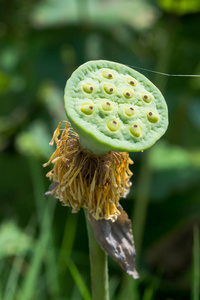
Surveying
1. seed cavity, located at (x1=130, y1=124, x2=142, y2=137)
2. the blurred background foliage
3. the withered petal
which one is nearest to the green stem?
the withered petal

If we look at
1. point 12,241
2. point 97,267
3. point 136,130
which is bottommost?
point 12,241

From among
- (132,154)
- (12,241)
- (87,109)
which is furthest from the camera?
(132,154)

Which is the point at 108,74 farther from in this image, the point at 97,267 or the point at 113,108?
the point at 97,267

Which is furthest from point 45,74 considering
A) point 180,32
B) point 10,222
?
point 10,222

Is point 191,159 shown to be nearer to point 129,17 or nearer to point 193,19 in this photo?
point 193,19

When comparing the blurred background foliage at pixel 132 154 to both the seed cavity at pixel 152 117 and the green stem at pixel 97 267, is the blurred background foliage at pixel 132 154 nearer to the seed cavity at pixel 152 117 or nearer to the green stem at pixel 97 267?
the green stem at pixel 97 267

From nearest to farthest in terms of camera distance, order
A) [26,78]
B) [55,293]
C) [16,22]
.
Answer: [55,293], [26,78], [16,22]

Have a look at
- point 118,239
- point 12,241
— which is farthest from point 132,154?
point 118,239

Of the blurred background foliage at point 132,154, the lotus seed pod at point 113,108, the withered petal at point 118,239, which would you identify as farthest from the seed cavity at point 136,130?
the blurred background foliage at point 132,154
